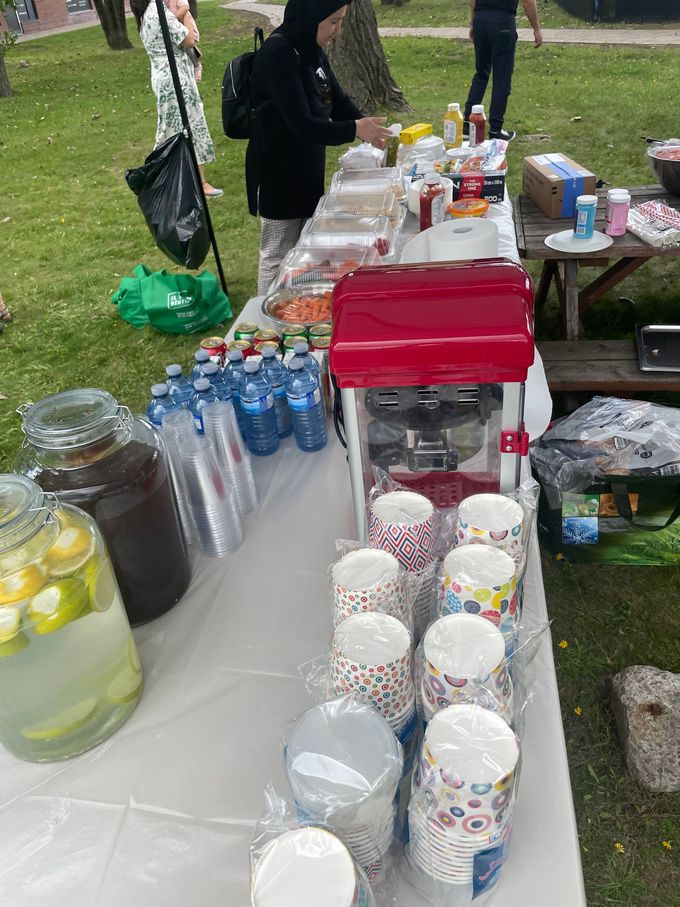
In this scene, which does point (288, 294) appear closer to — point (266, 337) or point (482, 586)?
point (266, 337)

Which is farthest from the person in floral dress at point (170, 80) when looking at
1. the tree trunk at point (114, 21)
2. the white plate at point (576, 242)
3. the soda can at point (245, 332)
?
the tree trunk at point (114, 21)

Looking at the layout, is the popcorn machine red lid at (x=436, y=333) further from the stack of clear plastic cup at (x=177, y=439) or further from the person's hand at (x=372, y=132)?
the person's hand at (x=372, y=132)

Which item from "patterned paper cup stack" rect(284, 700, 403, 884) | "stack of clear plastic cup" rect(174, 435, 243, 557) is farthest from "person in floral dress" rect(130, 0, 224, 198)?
"patterned paper cup stack" rect(284, 700, 403, 884)

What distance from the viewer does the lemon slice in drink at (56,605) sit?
937 millimetres

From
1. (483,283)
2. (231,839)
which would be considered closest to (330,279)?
(483,283)

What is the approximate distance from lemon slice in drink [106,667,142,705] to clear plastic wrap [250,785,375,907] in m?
0.45

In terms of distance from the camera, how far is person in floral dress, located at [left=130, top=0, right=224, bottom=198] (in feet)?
16.4

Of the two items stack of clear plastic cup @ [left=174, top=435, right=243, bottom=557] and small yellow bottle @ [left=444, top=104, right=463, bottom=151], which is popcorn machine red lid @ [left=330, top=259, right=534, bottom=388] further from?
small yellow bottle @ [left=444, top=104, right=463, bottom=151]

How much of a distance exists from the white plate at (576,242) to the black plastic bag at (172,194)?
1.82m

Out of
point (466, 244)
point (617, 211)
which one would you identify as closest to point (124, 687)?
point (466, 244)

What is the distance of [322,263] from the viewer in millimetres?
2562

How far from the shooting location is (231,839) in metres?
0.99

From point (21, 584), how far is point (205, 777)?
417 millimetres

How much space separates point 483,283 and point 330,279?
1.26 metres
